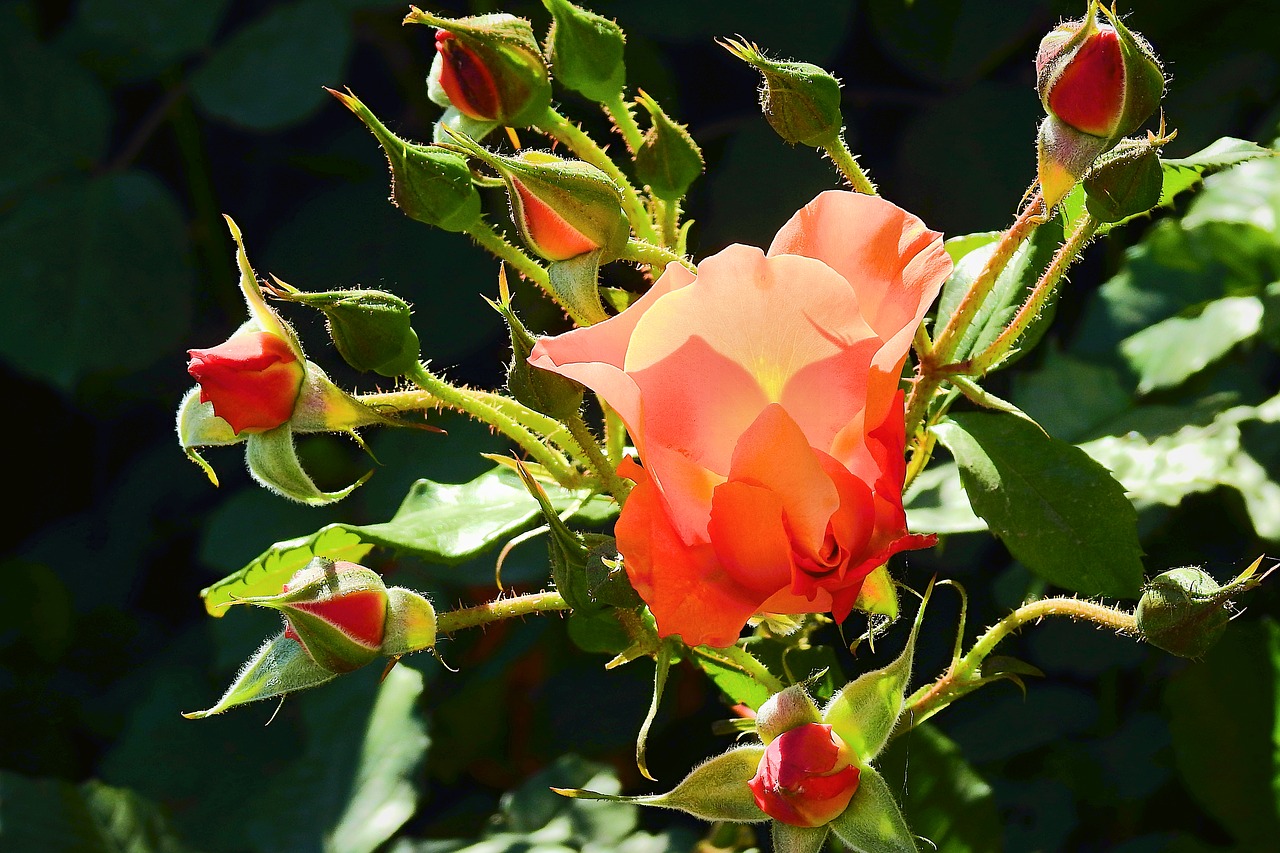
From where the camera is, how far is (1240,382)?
1.23 m

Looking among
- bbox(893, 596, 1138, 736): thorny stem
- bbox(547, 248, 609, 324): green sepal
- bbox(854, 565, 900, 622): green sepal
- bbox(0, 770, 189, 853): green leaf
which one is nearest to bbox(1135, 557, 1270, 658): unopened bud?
bbox(893, 596, 1138, 736): thorny stem

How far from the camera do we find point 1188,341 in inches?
47.4

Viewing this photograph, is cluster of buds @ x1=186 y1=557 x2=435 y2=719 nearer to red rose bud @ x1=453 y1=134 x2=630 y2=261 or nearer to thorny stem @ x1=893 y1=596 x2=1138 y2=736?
red rose bud @ x1=453 y1=134 x2=630 y2=261

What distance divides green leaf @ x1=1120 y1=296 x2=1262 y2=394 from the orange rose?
2.20 feet

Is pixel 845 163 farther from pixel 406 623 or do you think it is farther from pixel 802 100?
pixel 406 623

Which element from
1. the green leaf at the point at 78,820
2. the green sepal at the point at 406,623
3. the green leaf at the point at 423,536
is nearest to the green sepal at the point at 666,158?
the green leaf at the point at 423,536

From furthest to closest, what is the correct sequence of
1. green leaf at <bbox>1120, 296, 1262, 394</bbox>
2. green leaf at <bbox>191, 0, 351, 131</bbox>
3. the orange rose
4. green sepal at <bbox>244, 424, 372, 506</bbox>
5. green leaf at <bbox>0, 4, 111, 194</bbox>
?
green leaf at <bbox>0, 4, 111, 194</bbox>, green leaf at <bbox>191, 0, 351, 131</bbox>, green leaf at <bbox>1120, 296, 1262, 394</bbox>, green sepal at <bbox>244, 424, 372, 506</bbox>, the orange rose

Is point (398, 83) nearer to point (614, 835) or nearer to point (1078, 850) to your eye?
point (614, 835)

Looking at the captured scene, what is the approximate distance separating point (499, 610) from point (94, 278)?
3.65ft

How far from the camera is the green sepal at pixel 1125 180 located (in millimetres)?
680

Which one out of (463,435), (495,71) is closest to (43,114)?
(463,435)

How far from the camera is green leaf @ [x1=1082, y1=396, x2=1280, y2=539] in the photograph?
3.47 ft

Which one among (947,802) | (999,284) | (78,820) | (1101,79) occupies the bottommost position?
(78,820)

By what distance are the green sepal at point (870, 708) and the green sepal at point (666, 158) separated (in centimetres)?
34
